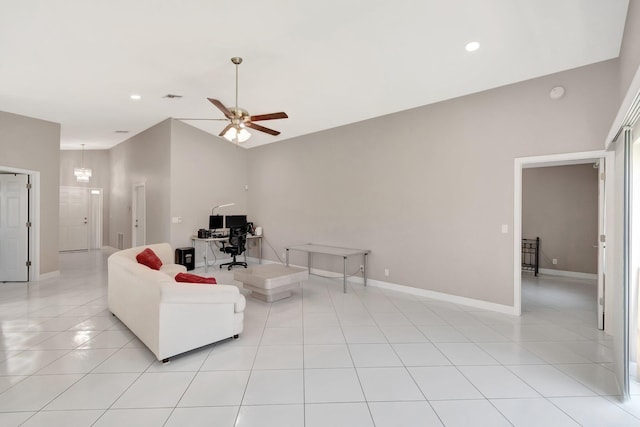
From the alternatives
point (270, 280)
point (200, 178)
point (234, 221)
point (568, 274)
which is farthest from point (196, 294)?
point (568, 274)

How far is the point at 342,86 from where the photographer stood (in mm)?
4590

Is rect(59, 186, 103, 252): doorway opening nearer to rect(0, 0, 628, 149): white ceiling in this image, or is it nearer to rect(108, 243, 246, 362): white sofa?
rect(0, 0, 628, 149): white ceiling

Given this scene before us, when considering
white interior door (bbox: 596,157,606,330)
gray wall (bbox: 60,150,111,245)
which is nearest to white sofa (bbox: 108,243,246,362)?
white interior door (bbox: 596,157,606,330)

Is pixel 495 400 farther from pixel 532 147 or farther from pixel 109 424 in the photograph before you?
pixel 532 147

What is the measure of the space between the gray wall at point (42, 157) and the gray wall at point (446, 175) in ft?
16.3

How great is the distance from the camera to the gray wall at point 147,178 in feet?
22.4

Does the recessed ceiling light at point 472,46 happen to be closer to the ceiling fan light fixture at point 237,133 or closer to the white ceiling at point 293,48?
the white ceiling at point 293,48

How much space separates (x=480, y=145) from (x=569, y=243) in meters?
3.90

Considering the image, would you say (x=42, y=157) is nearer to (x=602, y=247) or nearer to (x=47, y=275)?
(x=47, y=275)

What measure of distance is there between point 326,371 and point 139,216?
7.19m

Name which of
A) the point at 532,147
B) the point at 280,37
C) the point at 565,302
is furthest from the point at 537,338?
the point at 280,37

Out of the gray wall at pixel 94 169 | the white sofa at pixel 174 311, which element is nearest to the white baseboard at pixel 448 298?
the white sofa at pixel 174 311

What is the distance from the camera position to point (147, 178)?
754cm

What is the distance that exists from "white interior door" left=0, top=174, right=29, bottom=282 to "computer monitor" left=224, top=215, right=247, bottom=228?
11.9 feet
